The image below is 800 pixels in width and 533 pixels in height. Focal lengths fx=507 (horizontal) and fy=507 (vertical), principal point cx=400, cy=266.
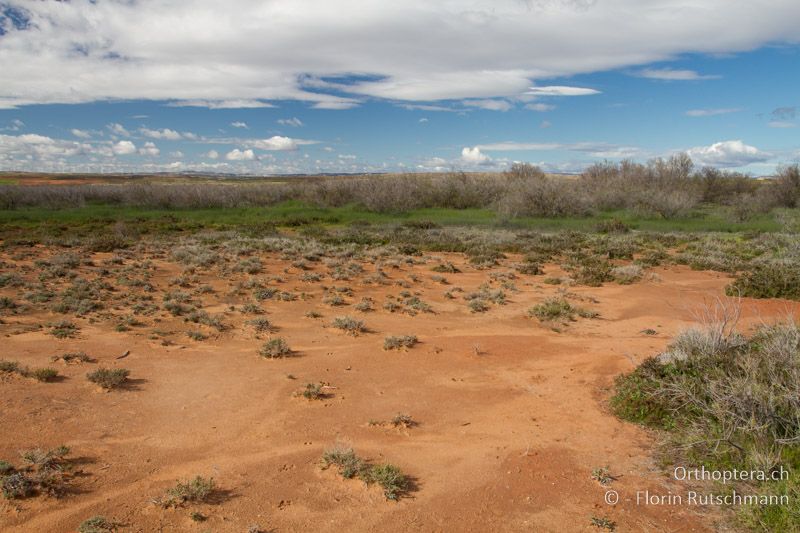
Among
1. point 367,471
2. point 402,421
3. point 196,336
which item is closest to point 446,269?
point 196,336

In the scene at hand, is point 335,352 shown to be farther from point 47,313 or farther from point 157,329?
point 47,313

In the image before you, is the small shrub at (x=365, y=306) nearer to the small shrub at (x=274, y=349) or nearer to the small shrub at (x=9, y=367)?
the small shrub at (x=274, y=349)

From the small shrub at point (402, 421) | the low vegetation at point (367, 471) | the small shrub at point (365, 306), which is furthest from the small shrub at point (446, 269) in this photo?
the low vegetation at point (367, 471)

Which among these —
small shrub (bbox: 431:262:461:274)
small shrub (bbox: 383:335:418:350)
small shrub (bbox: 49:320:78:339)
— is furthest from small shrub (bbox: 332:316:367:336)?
small shrub (bbox: 431:262:461:274)

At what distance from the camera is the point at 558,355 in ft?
27.5

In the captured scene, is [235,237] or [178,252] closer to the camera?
[178,252]

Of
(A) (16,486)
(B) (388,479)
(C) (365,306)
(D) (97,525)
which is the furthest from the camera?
(C) (365,306)

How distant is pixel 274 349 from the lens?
8.07m

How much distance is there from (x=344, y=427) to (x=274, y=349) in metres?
2.73

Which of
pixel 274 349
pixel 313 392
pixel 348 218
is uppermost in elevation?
pixel 348 218

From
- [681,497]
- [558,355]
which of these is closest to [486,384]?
[558,355]

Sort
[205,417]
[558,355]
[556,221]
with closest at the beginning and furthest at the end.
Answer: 1. [205,417]
2. [558,355]
3. [556,221]

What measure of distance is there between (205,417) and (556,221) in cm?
2884

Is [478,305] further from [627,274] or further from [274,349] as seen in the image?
[627,274]
